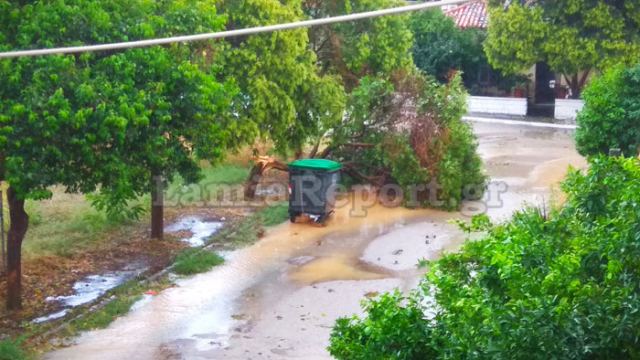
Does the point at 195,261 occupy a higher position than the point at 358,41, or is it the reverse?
the point at 358,41

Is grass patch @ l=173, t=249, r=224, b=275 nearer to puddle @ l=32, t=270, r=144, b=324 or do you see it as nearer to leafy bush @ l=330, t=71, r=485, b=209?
puddle @ l=32, t=270, r=144, b=324

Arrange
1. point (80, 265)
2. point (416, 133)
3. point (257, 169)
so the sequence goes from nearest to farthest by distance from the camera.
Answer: point (80, 265)
point (416, 133)
point (257, 169)

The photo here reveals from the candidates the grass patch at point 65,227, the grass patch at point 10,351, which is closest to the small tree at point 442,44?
the grass patch at point 65,227

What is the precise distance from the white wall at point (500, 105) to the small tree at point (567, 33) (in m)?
4.33

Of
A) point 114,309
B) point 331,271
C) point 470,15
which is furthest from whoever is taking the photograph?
point 470,15

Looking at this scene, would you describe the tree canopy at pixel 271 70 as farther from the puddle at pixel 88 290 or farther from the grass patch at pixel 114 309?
the grass patch at pixel 114 309

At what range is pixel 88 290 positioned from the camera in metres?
12.5

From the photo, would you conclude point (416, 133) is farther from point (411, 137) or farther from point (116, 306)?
point (116, 306)

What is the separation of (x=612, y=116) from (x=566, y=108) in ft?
48.2

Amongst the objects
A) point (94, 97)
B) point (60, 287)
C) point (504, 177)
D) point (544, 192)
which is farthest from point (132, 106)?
point (504, 177)

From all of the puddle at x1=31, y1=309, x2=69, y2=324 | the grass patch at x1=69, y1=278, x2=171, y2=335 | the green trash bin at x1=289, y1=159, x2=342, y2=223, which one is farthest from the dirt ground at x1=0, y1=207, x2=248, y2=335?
the green trash bin at x1=289, y1=159, x2=342, y2=223

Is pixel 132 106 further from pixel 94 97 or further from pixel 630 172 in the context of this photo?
pixel 630 172

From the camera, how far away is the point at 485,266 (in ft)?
18.9

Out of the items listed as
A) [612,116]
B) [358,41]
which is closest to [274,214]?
[358,41]
